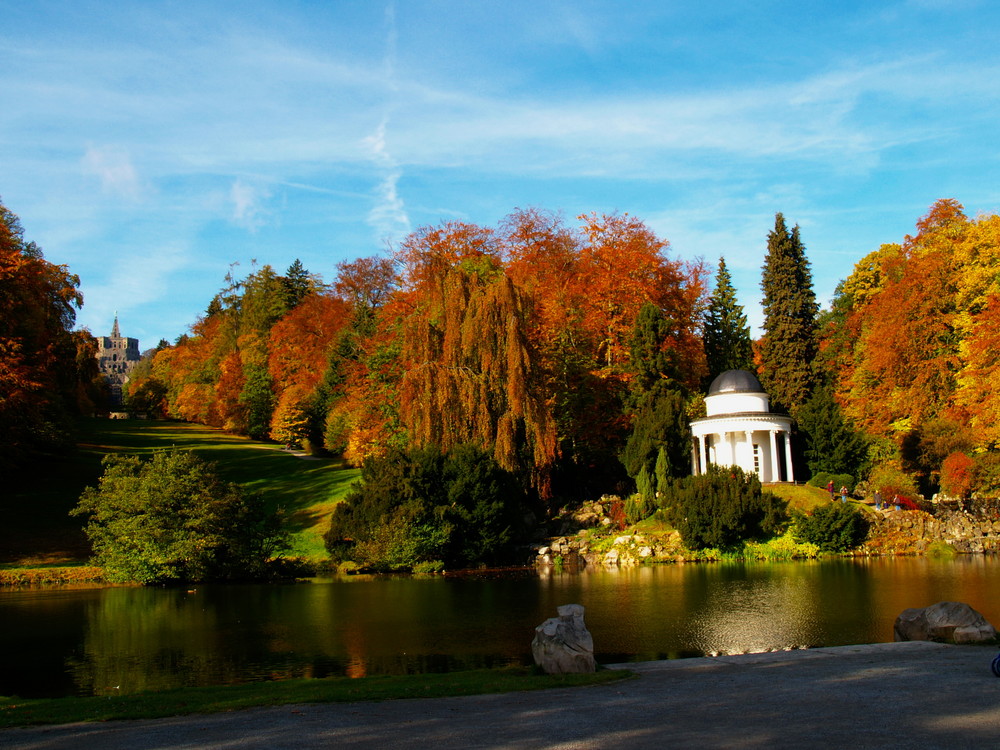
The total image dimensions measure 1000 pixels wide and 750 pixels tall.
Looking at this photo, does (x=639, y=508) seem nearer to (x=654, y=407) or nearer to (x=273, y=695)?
(x=654, y=407)

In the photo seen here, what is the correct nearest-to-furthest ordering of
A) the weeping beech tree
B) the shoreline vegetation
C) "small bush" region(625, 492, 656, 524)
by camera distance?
1. the shoreline vegetation
2. the weeping beech tree
3. "small bush" region(625, 492, 656, 524)

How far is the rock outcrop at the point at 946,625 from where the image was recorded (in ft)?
37.9

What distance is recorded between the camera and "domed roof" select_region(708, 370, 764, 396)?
3834 cm

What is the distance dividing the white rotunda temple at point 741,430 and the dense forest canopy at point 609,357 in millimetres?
1162

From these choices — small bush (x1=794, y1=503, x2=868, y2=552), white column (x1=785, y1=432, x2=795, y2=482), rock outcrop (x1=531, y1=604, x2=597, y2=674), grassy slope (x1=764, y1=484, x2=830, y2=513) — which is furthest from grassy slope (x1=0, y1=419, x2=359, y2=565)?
rock outcrop (x1=531, y1=604, x2=597, y2=674)

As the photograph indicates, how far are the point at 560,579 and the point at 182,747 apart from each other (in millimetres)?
18732

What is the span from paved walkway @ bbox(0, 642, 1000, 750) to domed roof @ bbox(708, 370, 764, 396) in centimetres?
2871

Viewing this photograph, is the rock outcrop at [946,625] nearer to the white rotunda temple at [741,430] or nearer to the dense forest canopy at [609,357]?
the dense forest canopy at [609,357]

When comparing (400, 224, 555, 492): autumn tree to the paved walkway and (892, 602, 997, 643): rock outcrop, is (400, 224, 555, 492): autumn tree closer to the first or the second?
(892, 602, 997, 643): rock outcrop

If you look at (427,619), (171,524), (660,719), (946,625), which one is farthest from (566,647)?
(171,524)

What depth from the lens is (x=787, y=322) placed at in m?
43.2

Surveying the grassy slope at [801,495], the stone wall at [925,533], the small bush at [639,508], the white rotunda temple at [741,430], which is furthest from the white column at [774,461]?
the small bush at [639,508]

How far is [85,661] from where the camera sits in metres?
14.3

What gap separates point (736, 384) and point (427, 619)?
79.5ft
